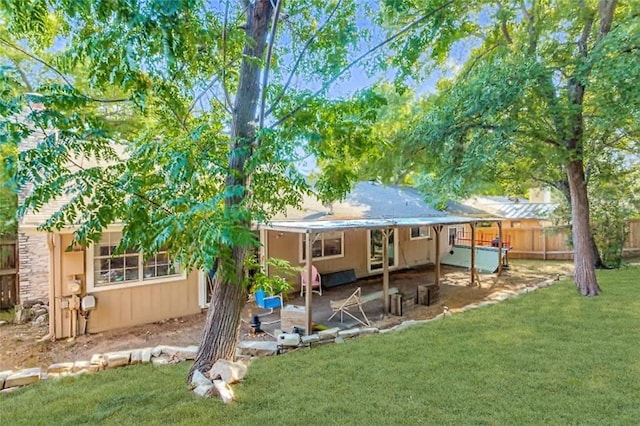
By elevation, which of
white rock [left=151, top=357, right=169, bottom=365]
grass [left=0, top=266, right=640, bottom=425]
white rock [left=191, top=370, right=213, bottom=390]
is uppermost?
white rock [left=191, top=370, right=213, bottom=390]

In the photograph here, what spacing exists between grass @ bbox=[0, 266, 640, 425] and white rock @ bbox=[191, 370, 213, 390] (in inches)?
5.3

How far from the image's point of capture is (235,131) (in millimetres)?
4266

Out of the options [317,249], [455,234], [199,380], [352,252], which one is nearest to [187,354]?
[199,380]

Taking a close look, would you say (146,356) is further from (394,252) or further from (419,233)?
(419,233)

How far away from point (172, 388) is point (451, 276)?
35.5 ft

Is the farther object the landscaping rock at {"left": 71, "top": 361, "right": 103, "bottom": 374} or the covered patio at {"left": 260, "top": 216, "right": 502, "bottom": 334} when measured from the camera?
the covered patio at {"left": 260, "top": 216, "right": 502, "bottom": 334}

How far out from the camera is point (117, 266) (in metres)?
7.25

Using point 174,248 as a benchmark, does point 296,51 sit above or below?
above

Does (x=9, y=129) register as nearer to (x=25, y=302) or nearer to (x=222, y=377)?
(x=222, y=377)

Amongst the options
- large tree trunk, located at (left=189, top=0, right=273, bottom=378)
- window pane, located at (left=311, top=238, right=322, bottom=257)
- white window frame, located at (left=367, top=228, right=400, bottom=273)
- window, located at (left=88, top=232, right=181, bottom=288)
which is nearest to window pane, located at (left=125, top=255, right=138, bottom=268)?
window, located at (left=88, top=232, right=181, bottom=288)

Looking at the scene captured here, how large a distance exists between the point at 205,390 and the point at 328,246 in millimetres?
7572

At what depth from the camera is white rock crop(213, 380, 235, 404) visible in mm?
4003

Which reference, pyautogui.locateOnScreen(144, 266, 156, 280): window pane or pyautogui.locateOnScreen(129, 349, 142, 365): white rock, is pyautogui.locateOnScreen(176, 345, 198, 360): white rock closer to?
pyautogui.locateOnScreen(129, 349, 142, 365): white rock

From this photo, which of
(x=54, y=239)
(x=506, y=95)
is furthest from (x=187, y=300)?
(x=506, y=95)
